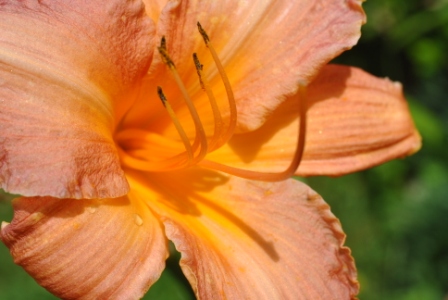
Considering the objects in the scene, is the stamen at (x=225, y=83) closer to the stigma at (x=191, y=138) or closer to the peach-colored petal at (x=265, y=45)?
the stigma at (x=191, y=138)

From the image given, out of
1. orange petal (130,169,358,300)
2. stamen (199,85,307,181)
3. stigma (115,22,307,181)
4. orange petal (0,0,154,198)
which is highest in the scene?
orange petal (0,0,154,198)

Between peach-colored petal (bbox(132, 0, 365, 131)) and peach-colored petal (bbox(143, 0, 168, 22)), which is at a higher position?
peach-colored petal (bbox(143, 0, 168, 22))

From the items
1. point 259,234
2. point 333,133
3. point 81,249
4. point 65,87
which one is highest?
point 65,87

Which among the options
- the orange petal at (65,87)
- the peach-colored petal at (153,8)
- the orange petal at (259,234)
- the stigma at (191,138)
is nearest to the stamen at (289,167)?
the stigma at (191,138)

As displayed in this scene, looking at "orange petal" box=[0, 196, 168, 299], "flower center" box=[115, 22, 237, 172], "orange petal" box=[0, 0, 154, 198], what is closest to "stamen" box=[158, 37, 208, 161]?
"flower center" box=[115, 22, 237, 172]

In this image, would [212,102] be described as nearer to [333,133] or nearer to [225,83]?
[225,83]

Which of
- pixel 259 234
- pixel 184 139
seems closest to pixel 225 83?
pixel 184 139

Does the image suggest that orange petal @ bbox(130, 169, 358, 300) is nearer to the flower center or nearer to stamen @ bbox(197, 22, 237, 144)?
the flower center
